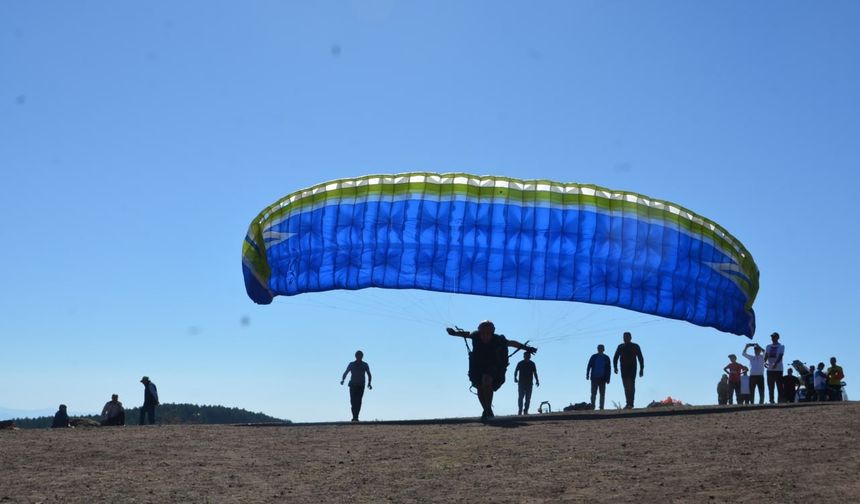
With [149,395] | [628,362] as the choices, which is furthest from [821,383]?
[149,395]

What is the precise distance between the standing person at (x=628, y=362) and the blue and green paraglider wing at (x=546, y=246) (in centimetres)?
249

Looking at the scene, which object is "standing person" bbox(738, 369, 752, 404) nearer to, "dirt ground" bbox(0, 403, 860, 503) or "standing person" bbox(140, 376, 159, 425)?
"dirt ground" bbox(0, 403, 860, 503)

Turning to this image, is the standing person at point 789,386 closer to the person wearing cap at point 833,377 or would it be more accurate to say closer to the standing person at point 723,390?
the person wearing cap at point 833,377

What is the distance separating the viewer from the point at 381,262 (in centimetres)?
2364

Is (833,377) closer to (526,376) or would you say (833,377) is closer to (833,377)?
(833,377)

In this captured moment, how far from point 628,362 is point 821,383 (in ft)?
15.1

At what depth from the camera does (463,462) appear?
50.9 feet

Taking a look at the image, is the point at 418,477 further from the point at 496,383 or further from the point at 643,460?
the point at 496,383

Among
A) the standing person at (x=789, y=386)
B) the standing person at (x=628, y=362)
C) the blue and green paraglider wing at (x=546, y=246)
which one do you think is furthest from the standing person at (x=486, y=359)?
the standing person at (x=789, y=386)

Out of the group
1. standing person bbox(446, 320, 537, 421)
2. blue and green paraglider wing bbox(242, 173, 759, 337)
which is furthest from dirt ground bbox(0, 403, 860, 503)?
blue and green paraglider wing bbox(242, 173, 759, 337)

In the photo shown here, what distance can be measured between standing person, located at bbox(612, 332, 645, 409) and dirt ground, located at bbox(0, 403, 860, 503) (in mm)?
5316

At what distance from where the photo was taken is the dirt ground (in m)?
13.4

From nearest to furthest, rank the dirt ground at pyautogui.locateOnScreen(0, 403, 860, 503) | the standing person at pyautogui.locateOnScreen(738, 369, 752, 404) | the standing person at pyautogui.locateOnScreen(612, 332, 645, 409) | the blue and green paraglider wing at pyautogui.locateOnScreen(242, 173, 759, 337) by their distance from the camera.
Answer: the dirt ground at pyautogui.locateOnScreen(0, 403, 860, 503)
the blue and green paraglider wing at pyautogui.locateOnScreen(242, 173, 759, 337)
the standing person at pyautogui.locateOnScreen(612, 332, 645, 409)
the standing person at pyautogui.locateOnScreen(738, 369, 752, 404)

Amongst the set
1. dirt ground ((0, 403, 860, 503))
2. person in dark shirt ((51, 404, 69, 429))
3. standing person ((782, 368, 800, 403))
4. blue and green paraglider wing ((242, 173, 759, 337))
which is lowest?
dirt ground ((0, 403, 860, 503))
